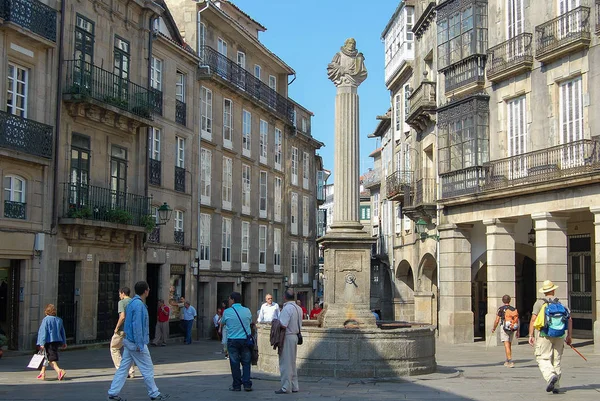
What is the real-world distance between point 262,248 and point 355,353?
2857cm

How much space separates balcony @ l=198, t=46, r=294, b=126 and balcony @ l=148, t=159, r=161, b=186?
18.9 ft

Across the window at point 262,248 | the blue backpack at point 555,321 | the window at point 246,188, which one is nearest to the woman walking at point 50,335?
the blue backpack at point 555,321

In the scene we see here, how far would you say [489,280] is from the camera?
94.8 ft

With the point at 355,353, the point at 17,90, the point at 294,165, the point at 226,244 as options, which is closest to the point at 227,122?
the point at 226,244

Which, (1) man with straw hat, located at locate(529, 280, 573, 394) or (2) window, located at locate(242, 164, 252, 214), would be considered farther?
(2) window, located at locate(242, 164, 252, 214)

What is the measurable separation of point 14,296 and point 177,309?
1060 cm

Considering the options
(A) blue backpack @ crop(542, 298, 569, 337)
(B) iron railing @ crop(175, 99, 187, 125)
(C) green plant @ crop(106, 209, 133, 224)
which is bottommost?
(A) blue backpack @ crop(542, 298, 569, 337)

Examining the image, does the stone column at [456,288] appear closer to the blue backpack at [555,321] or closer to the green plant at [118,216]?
the green plant at [118,216]

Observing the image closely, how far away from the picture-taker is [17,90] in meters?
24.4

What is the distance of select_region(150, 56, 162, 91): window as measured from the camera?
3306 cm

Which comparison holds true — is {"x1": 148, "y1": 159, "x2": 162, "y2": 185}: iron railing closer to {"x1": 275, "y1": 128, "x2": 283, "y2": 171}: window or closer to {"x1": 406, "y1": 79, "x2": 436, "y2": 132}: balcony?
{"x1": 406, "y1": 79, "x2": 436, "y2": 132}: balcony

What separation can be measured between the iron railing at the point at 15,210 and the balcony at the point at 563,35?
16.1 m

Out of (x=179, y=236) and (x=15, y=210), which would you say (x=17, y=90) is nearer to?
(x=15, y=210)

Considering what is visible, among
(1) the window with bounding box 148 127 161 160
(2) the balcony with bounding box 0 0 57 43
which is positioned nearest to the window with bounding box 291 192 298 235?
(1) the window with bounding box 148 127 161 160
